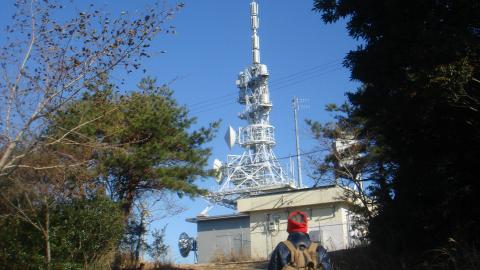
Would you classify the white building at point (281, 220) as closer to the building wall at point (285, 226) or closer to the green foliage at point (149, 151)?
the building wall at point (285, 226)

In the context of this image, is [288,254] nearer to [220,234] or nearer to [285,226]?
[285,226]

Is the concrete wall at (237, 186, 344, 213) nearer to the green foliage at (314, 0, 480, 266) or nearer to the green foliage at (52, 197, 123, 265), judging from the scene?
the green foliage at (52, 197, 123, 265)

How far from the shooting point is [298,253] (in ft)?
20.1

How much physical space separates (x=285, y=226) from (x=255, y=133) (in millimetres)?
31112

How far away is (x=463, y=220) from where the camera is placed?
11.1 m

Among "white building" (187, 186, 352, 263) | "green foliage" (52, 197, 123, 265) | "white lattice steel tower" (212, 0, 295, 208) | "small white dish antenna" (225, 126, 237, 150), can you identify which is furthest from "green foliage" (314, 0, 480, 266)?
"white lattice steel tower" (212, 0, 295, 208)

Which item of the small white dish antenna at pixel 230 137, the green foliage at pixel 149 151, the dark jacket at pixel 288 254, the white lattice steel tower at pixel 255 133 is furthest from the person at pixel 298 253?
the white lattice steel tower at pixel 255 133

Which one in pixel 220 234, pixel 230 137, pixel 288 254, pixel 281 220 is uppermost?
pixel 230 137

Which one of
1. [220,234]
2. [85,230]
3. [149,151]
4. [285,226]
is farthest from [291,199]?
[85,230]

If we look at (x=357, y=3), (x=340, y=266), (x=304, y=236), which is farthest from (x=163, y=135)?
(x=304, y=236)

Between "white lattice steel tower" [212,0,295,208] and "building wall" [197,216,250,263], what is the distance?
14728 mm

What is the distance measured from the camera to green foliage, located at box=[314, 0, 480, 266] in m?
9.84

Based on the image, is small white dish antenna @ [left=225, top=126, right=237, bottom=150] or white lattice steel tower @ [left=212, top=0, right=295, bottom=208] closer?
small white dish antenna @ [left=225, top=126, right=237, bottom=150]

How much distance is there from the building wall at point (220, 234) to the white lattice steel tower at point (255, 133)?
1473 centimetres
